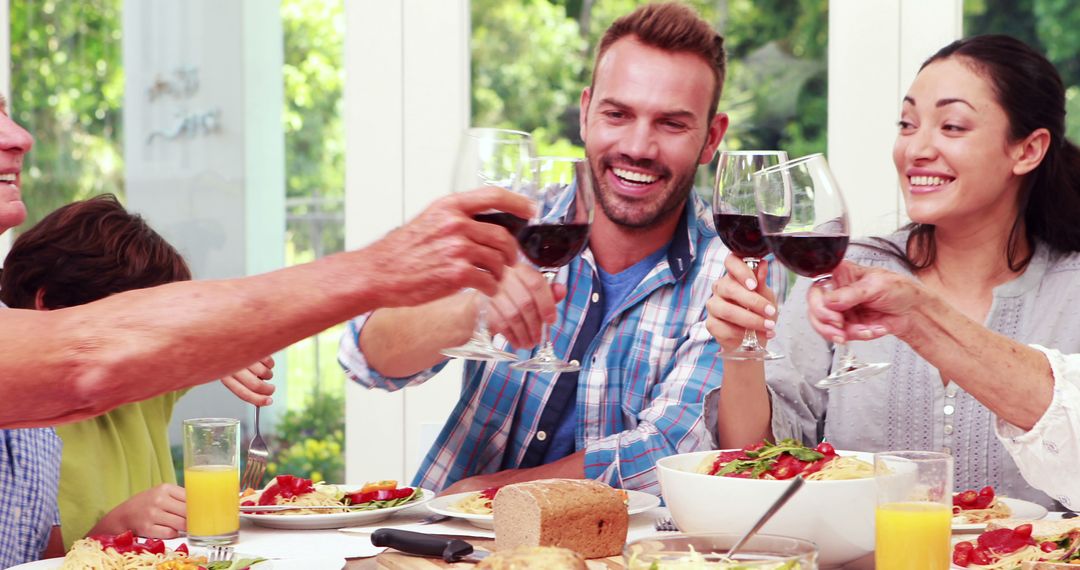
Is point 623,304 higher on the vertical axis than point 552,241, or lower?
lower

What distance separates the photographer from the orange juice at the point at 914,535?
1418 mm

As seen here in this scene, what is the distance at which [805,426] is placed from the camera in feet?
8.43

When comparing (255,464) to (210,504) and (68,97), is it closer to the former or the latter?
(210,504)

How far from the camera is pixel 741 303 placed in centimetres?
202

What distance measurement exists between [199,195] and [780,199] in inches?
98.7

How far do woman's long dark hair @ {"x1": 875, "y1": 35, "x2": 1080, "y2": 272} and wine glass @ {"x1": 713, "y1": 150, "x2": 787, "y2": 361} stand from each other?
910mm

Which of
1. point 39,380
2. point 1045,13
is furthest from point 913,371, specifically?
point 39,380

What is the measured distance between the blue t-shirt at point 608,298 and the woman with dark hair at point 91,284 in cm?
81

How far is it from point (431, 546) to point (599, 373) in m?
1.06

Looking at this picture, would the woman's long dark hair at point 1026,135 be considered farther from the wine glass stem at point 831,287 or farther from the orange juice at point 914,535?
the orange juice at point 914,535

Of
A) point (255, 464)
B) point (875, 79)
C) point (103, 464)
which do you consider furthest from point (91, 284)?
point (875, 79)

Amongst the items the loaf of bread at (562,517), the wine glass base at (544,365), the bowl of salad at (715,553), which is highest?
the wine glass base at (544,365)

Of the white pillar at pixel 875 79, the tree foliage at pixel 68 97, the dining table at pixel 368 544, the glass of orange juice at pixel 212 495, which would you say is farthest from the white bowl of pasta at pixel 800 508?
the tree foliage at pixel 68 97

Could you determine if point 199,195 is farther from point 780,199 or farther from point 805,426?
point 780,199
